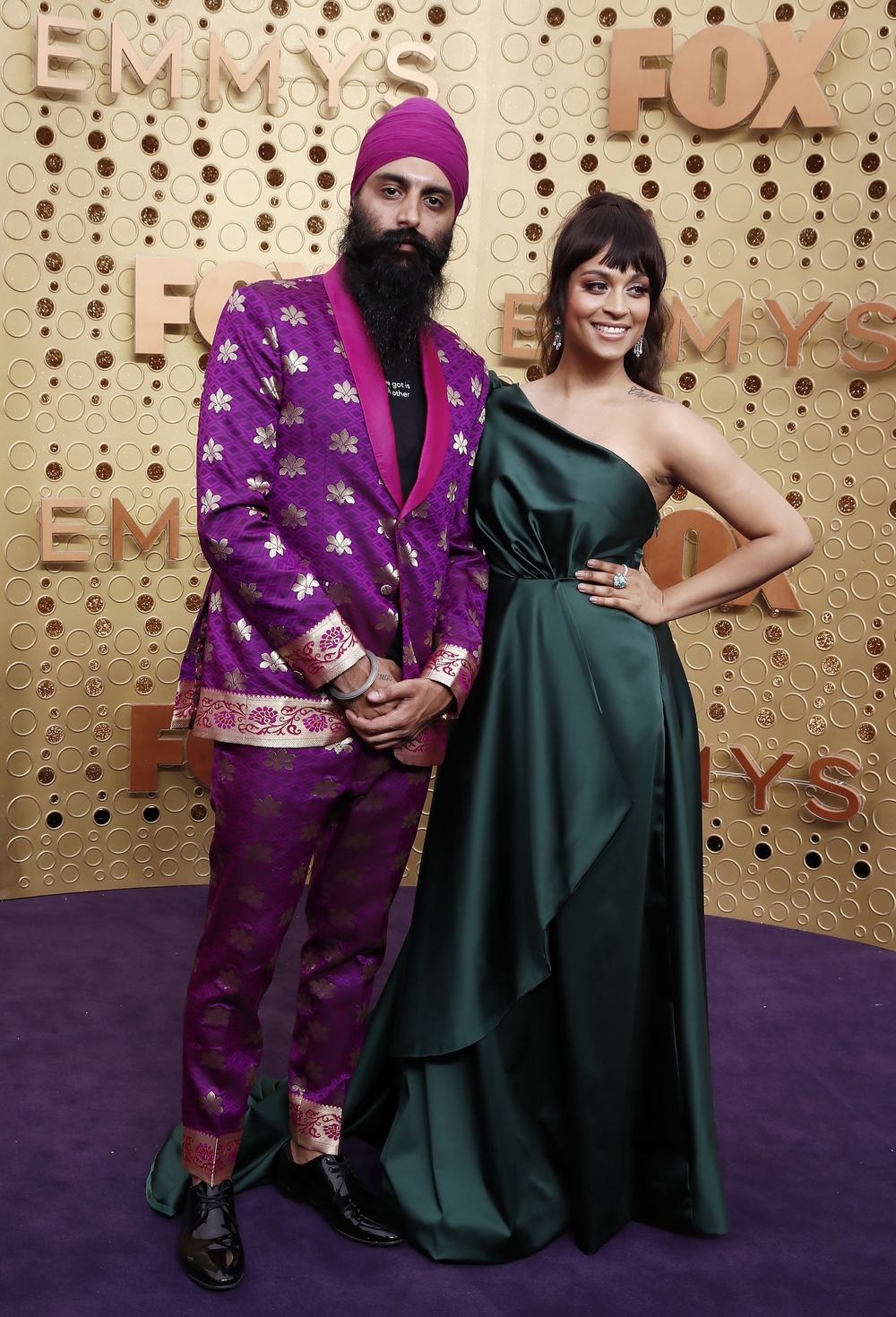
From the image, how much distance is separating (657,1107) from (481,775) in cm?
69

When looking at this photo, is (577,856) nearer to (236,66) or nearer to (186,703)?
(186,703)

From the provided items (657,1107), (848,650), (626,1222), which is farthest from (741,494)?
(848,650)

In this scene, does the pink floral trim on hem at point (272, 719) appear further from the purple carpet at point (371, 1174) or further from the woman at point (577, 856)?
the purple carpet at point (371, 1174)

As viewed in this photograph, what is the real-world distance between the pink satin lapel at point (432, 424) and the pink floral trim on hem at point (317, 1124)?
110 cm

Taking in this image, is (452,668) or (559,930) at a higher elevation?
(452,668)

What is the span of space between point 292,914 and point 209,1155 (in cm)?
44

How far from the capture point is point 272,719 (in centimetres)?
183

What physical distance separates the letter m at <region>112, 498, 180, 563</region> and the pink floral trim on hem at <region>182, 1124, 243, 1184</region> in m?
2.12

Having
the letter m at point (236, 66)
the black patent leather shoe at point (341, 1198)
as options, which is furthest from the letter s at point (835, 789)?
the letter m at point (236, 66)

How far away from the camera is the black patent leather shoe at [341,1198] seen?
198 cm

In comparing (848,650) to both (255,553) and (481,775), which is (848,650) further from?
(255,553)

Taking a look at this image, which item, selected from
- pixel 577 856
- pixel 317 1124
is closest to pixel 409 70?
pixel 577 856

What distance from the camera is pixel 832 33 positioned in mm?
3430

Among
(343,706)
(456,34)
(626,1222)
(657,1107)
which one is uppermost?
(456,34)
